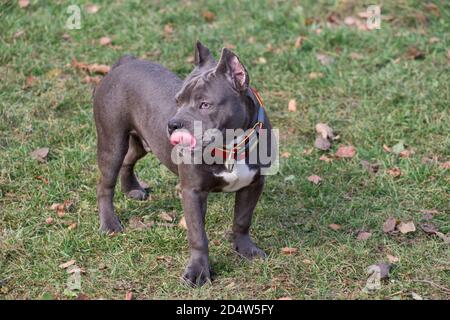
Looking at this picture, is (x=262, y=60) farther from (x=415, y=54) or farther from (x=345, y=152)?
(x=345, y=152)

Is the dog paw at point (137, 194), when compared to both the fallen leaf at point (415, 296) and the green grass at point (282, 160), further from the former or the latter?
the fallen leaf at point (415, 296)

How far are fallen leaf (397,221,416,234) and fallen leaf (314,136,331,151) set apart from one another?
1276 mm

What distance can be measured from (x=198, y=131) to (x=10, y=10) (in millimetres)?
4820

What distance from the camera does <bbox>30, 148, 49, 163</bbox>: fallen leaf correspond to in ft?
20.7

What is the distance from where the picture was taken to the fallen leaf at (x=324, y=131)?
22.0ft

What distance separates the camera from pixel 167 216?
567cm

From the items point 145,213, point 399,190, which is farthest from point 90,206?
A: point 399,190

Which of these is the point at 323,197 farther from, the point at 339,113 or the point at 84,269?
the point at 84,269

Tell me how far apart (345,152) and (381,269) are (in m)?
1.80

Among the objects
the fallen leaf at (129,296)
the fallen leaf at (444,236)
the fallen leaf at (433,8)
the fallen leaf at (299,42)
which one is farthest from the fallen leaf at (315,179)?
the fallen leaf at (433,8)

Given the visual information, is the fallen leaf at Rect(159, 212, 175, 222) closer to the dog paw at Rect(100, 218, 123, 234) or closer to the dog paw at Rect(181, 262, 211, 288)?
the dog paw at Rect(100, 218, 123, 234)

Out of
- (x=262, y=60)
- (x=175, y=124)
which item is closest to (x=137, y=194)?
(x=175, y=124)

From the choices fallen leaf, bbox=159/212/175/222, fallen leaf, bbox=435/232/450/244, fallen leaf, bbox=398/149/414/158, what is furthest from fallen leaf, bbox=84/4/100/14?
fallen leaf, bbox=435/232/450/244

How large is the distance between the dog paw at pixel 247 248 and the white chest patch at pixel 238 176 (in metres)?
0.46
